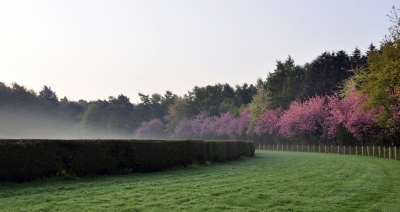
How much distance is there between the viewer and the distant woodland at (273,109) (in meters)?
31.3

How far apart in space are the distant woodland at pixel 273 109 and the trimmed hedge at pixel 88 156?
19.4m

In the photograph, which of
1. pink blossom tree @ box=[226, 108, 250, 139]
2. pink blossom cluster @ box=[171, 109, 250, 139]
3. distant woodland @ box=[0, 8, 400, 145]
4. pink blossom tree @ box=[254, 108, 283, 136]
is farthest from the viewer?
pink blossom cluster @ box=[171, 109, 250, 139]

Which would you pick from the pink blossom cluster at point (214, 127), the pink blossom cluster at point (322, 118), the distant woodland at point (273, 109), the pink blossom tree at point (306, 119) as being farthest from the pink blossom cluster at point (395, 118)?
the pink blossom cluster at point (214, 127)

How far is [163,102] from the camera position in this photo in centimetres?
10900

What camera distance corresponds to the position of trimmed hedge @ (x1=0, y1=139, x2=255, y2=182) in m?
11.1

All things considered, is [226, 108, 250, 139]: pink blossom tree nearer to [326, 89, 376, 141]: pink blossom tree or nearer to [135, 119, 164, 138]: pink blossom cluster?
[326, 89, 376, 141]: pink blossom tree

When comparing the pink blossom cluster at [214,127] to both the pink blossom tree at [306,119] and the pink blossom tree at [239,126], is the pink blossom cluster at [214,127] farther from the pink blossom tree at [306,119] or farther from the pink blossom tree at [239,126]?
the pink blossom tree at [306,119]

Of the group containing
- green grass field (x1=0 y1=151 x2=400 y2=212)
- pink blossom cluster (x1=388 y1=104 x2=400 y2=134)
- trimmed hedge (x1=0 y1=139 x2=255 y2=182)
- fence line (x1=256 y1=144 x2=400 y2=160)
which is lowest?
fence line (x1=256 y1=144 x2=400 y2=160)

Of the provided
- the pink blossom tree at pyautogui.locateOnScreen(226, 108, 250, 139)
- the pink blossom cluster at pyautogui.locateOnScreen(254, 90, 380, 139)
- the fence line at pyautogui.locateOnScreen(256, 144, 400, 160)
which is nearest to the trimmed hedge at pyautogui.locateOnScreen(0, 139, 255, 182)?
the fence line at pyautogui.locateOnScreen(256, 144, 400, 160)

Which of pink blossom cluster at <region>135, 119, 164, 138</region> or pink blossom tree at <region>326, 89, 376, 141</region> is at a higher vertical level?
pink blossom tree at <region>326, 89, 376, 141</region>

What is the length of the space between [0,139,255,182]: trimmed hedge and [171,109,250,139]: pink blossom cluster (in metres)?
45.8

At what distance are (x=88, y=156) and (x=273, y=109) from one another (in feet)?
173

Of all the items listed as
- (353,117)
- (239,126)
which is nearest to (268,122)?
(239,126)

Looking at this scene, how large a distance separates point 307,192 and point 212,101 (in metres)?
80.0
